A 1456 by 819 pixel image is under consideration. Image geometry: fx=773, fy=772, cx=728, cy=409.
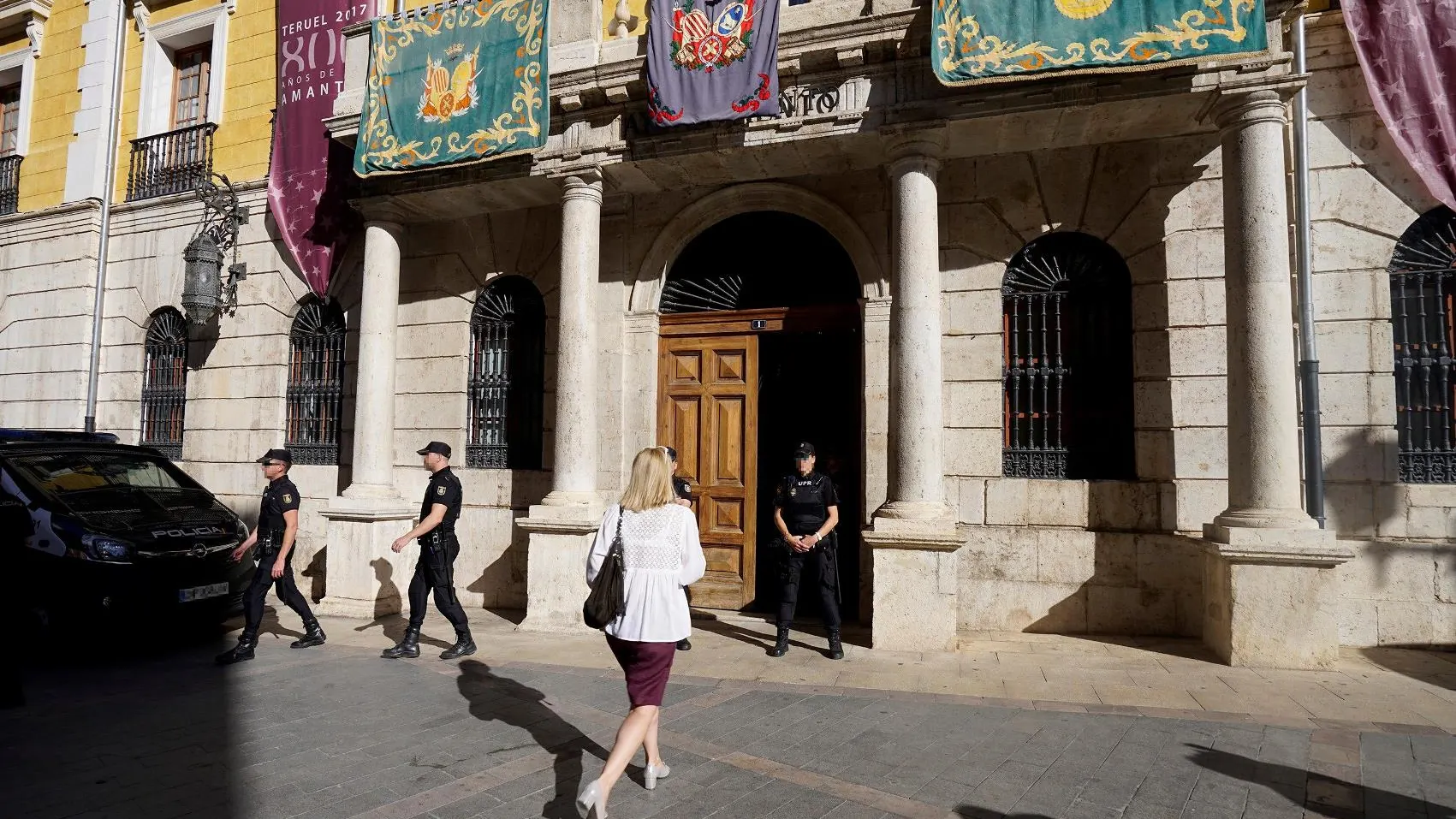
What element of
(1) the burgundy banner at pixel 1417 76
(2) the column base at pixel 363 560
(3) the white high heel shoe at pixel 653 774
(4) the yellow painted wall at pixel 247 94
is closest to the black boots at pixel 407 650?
(2) the column base at pixel 363 560

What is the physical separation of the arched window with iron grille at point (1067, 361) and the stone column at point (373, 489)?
690 cm

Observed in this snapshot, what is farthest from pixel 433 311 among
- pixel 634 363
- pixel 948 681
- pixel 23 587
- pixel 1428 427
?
pixel 1428 427

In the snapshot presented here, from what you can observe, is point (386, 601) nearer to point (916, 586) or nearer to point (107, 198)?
point (916, 586)

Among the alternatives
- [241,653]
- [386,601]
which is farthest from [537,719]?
[386,601]

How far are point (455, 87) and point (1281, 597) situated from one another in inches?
364

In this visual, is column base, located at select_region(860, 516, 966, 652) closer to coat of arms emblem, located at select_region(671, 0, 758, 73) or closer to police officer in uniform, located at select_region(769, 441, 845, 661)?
police officer in uniform, located at select_region(769, 441, 845, 661)

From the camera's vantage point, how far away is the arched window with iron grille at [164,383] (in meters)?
11.8

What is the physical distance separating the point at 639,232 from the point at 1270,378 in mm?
6543

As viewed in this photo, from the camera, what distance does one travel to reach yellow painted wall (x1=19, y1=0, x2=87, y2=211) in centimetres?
1336

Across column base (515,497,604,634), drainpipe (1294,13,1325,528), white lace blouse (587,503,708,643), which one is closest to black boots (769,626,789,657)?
column base (515,497,604,634)

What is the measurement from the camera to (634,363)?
9.18m

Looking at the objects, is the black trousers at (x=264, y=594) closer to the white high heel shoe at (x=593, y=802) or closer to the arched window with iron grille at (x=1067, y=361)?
the white high heel shoe at (x=593, y=802)

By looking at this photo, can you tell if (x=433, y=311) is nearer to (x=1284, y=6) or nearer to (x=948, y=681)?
(x=948, y=681)

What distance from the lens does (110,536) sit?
6652 millimetres
